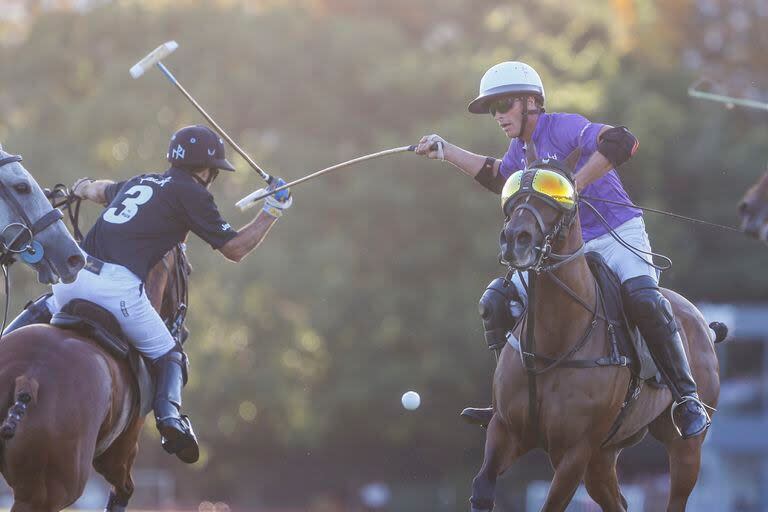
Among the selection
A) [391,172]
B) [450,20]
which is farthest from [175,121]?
[450,20]

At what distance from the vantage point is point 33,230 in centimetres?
742

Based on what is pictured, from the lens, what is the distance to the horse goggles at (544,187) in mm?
7587

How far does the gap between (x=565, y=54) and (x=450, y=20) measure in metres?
6.34

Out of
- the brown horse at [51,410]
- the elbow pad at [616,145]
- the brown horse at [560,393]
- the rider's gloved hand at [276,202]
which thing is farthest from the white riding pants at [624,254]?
the brown horse at [51,410]

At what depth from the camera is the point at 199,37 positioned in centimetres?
2858

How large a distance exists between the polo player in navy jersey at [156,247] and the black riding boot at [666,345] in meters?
2.34

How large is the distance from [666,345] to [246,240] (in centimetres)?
262

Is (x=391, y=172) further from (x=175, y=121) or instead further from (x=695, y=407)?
(x=695, y=407)

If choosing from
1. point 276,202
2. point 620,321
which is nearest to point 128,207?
point 276,202

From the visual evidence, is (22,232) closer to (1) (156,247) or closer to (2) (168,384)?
(1) (156,247)

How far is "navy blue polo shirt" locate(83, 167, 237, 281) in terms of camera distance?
8.47m

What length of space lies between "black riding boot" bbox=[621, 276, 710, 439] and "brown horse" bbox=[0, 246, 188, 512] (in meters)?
3.05

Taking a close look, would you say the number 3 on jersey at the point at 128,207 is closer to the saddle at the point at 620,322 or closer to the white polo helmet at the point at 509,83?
the white polo helmet at the point at 509,83

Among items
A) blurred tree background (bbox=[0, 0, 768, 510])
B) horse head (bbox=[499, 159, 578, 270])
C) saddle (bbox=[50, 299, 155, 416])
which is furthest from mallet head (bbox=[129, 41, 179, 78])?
blurred tree background (bbox=[0, 0, 768, 510])
